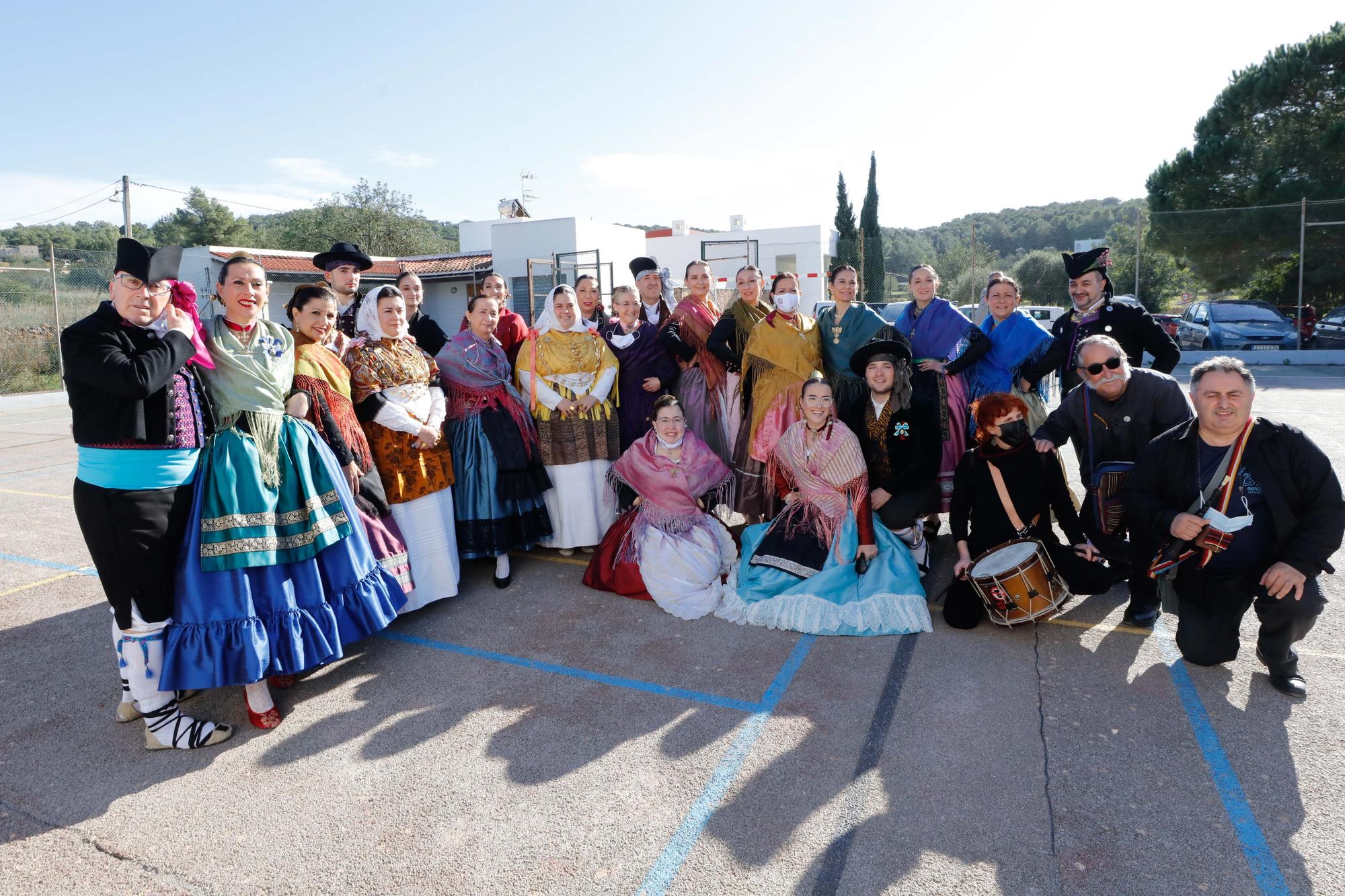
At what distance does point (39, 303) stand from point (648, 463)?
53.2 feet

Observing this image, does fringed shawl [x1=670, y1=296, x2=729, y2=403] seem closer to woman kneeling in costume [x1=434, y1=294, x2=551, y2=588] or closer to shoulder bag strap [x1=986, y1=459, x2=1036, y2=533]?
woman kneeling in costume [x1=434, y1=294, x2=551, y2=588]

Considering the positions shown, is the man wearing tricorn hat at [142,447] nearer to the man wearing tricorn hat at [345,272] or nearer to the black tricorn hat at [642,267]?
the man wearing tricorn hat at [345,272]

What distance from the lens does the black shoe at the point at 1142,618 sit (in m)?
3.93

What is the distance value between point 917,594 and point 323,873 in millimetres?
2938

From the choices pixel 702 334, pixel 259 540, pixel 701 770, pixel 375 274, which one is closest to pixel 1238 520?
pixel 701 770

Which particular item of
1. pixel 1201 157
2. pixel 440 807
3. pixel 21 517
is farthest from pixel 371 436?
pixel 1201 157

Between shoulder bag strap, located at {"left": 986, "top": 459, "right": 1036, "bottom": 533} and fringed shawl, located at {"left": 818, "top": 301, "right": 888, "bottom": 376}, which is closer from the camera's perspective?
shoulder bag strap, located at {"left": 986, "top": 459, "right": 1036, "bottom": 533}

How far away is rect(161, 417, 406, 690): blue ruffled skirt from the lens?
10.1 ft

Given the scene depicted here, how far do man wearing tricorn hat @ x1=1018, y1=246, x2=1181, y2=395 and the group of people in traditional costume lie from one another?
2cm

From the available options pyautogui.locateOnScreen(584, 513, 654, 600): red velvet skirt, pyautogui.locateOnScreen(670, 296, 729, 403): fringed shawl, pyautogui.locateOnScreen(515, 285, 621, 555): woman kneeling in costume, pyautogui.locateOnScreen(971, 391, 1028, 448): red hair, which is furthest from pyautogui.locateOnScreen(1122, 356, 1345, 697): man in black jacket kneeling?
pyautogui.locateOnScreen(515, 285, 621, 555): woman kneeling in costume

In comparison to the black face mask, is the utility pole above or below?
above

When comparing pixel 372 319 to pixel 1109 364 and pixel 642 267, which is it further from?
pixel 1109 364

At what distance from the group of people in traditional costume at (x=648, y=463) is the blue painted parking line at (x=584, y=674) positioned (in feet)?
1.06

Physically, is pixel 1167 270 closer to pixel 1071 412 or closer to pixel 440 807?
pixel 1071 412
